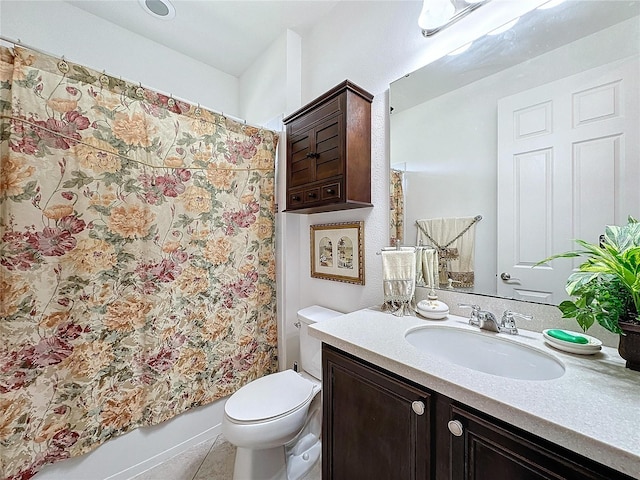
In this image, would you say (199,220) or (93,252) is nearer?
(93,252)

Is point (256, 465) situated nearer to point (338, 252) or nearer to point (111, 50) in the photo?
point (338, 252)

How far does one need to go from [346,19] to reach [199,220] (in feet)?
5.10

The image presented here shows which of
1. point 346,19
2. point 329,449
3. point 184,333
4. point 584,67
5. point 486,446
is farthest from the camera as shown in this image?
point 346,19

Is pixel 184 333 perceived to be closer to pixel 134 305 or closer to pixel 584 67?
pixel 134 305

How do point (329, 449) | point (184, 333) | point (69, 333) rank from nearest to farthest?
point (329, 449) → point (69, 333) → point (184, 333)

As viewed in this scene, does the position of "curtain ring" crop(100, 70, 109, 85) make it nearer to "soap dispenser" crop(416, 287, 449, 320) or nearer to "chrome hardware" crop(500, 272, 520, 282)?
"soap dispenser" crop(416, 287, 449, 320)

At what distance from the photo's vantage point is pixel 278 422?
3.75 feet

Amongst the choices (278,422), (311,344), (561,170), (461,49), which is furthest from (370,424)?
(461,49)

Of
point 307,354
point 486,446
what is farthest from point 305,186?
point 486,446

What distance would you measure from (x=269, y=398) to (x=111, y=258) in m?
1.05

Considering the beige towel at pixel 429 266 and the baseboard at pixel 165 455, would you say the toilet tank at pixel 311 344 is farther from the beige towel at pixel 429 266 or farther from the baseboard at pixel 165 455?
the baseboard at pixel 165 455

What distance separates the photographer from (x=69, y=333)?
3.89 feet

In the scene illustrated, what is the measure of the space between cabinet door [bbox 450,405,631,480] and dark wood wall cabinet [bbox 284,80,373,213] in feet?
3.25

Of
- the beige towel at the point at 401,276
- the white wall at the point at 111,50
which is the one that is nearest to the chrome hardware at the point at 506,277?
the beige towel at the point at 401,276
